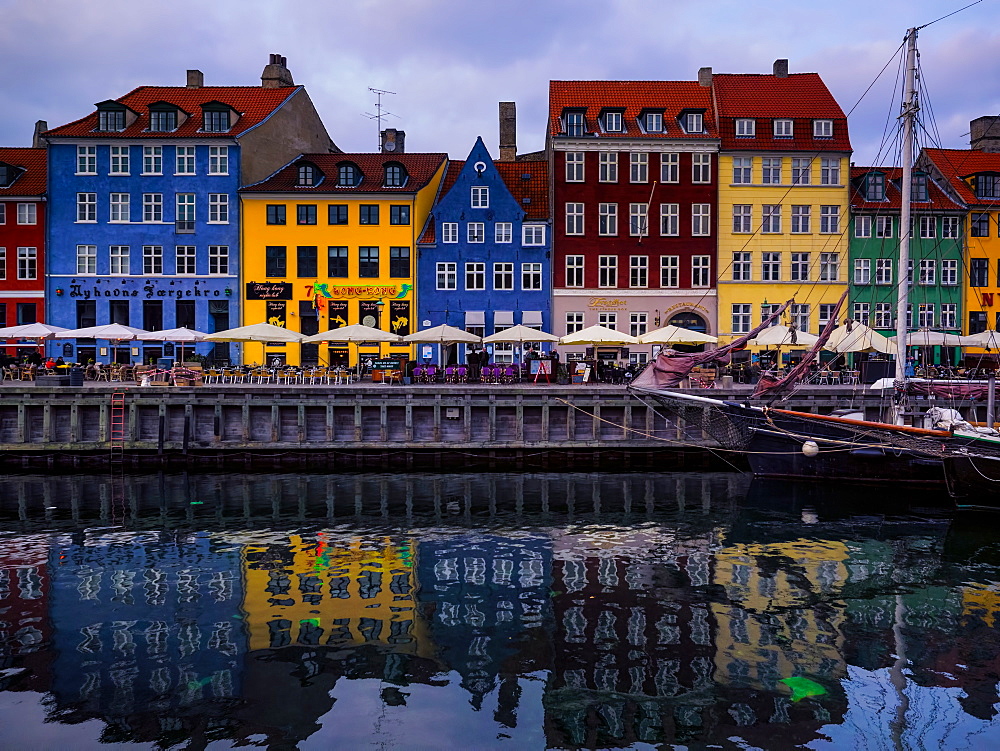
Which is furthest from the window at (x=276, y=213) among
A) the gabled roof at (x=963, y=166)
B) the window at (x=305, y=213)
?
the gabled roof at (x=963, y=166)

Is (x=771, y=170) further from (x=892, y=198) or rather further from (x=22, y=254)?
(x=22, y=254)

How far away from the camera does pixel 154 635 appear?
51.9 feet

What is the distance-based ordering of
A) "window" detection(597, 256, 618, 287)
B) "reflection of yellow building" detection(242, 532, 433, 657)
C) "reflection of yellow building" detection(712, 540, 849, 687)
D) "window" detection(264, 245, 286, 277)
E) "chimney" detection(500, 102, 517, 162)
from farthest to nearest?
"chimney" detection(500, 102, 517, 162), "window" detection(597, 256, 618, 287), "window" detection(264, 245, 286, 277), "reflection of yellow building" detection(242, 532, 433, 657), "reflection of yellow building" detection(712, 540, 849, 687)

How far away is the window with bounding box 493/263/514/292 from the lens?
170 ft

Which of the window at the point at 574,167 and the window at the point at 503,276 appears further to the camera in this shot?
the window at the point at 574,167

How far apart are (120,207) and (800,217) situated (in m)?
39.3

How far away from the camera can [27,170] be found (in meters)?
54.2

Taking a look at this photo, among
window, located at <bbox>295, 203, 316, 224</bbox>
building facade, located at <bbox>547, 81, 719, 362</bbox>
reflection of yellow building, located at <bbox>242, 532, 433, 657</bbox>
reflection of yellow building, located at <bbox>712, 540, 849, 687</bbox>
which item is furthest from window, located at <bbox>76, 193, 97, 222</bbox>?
reflection of yellow building, located at <bbox>712, 540, 849, 687</bbox>

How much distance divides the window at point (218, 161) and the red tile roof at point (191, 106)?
828 millimetres

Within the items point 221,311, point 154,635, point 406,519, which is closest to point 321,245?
point 221,311

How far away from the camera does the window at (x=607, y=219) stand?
172 ft

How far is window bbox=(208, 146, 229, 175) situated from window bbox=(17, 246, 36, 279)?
26.9 feet

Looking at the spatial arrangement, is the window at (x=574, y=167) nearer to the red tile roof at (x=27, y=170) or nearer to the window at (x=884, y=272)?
the window at (x=884, y=272)

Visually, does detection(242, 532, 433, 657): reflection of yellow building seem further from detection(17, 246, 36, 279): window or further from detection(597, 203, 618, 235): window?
Result: detection(17, 246, 36, 279): window
